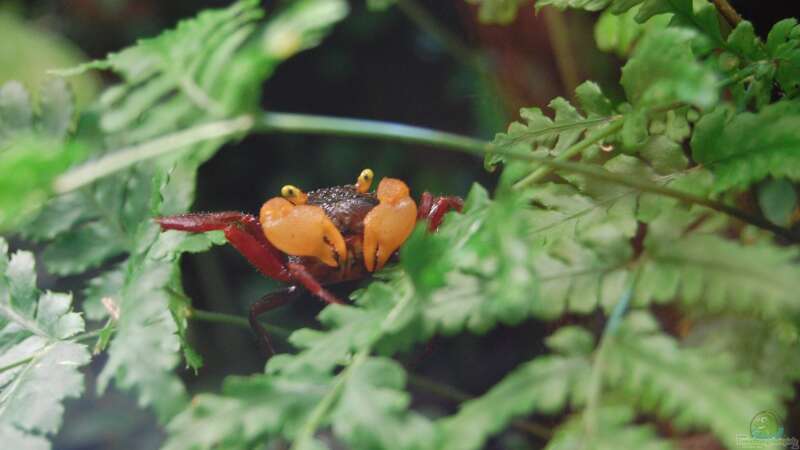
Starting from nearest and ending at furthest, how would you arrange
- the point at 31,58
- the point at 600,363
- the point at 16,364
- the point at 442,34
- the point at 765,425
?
the point at 600,363, the point at 765,425, the point at 16,364, the point at 31,58, the point at 442,34

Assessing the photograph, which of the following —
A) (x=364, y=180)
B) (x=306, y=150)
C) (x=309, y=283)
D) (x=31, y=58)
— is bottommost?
(x=309, y=283)

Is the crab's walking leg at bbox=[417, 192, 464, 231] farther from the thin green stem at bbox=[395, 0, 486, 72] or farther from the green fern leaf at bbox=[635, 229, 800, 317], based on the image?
the thin green stem at bbox=[395, 0, 486, 72]

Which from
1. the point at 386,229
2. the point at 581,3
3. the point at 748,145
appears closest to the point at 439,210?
the point at 386,229

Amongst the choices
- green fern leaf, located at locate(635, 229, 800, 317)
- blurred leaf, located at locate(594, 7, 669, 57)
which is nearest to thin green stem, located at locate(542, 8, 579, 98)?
blurred leaf, located at locate(594, 7, 669, 57)

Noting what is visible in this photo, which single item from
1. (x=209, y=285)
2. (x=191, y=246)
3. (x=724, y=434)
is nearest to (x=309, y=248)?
(x=191, y=246)

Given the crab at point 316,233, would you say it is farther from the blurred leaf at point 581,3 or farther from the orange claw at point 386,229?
the blurred leaf at point 581,3

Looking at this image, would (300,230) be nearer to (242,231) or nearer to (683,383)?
(242,231)

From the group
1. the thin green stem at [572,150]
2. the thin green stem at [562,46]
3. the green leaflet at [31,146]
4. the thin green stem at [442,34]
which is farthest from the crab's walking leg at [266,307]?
the thin green stem at [442,34]
